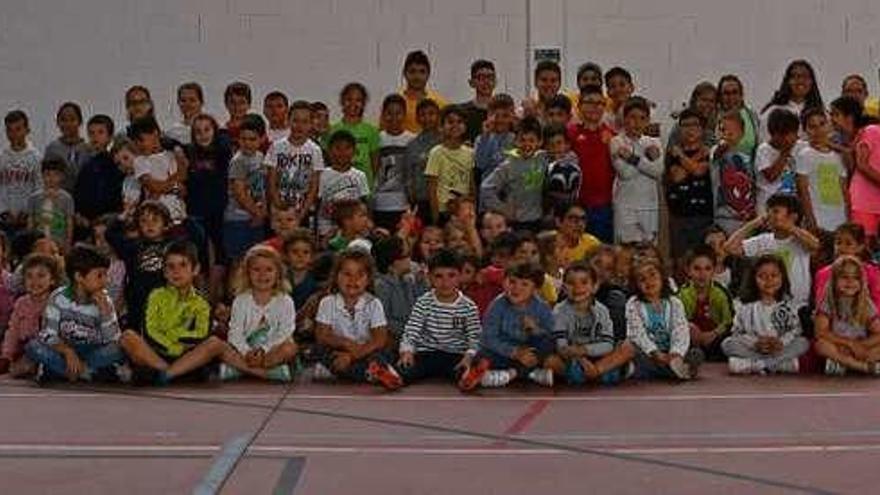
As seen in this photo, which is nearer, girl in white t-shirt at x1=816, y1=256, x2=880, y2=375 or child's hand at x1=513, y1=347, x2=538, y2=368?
child's hand at x1=513, y1=347, x2=538, y2=368

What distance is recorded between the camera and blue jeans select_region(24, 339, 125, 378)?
9.23 metres

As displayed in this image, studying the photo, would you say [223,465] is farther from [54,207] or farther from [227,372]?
[54,207]

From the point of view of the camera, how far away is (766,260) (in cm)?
956

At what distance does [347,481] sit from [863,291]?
14.0 ft

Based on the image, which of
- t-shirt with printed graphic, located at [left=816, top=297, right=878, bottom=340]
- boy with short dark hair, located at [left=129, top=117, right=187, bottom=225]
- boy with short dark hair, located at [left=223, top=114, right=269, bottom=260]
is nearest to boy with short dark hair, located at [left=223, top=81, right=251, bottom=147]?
boy with short dark hair, located at [left=223, top=114, right=269, bottom=260]

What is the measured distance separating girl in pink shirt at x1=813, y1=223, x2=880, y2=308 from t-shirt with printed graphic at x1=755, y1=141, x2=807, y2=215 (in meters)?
0.87

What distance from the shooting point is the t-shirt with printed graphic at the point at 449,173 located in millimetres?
10859

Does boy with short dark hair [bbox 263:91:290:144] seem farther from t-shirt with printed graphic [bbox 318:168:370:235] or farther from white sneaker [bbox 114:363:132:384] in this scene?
white sneaker [bbox 114:363:132:384]

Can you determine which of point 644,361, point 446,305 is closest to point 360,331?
point 446,305

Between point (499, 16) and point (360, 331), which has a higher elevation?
point (499, 16)

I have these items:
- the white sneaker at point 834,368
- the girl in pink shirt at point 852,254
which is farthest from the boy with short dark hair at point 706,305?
the white sneaker at point 834,368

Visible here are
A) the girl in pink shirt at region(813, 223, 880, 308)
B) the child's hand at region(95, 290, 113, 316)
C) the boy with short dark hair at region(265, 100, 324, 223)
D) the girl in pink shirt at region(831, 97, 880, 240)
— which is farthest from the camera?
the boy with short dark hair at region(265, 100, 324, 223)

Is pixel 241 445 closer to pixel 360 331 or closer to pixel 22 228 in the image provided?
pixel 360 331

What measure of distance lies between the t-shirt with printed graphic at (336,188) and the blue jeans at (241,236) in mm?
478
